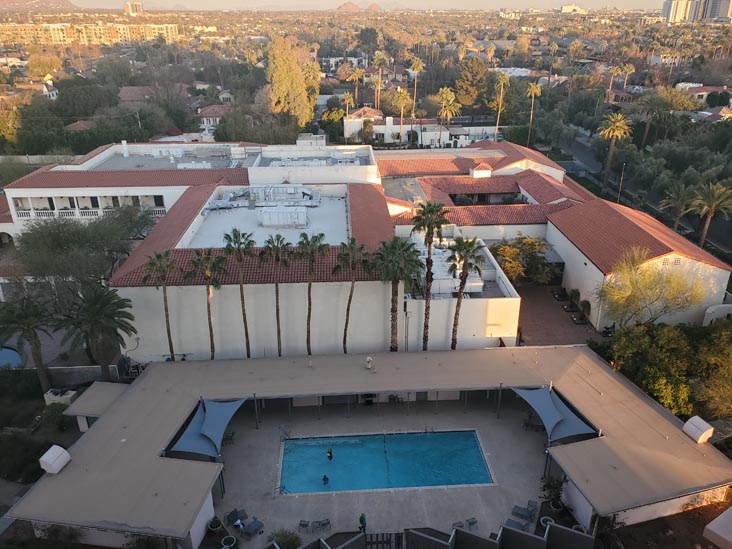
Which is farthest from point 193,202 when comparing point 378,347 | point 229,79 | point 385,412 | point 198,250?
point 229,79

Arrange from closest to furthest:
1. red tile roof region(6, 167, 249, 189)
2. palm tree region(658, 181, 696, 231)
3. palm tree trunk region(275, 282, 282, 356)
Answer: palm tree trunk region(275, 282, 282, 356)
palm tree region(658, 181, 696, 231)
red tile roof region(6, 167, 249, 189)

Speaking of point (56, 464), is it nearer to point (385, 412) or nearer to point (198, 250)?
point (198, 250)

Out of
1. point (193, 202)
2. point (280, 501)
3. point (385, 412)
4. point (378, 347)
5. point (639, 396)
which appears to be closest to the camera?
point (280, 501)

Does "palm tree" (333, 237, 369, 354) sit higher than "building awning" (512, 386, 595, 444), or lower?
higher

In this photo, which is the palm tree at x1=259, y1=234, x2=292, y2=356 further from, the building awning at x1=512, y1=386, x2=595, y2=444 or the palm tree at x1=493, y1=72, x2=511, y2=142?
the palm tree at x1=493, y1=72, x2=511, y2=142

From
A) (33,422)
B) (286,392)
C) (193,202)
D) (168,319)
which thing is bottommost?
(33,422)

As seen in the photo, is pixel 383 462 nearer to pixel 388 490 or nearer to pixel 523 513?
pixel 388 490

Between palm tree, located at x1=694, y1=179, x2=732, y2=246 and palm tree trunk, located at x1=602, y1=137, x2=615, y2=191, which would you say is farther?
palm tree trunk, located at x1=602, y1=137, x2=615, y2=191

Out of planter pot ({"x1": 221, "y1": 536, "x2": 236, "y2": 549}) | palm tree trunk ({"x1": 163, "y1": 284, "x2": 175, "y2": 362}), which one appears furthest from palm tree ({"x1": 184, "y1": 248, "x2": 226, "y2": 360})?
planter pot ({"x1": 221, "y1": 536, "x2": 236, "y2": 549})
